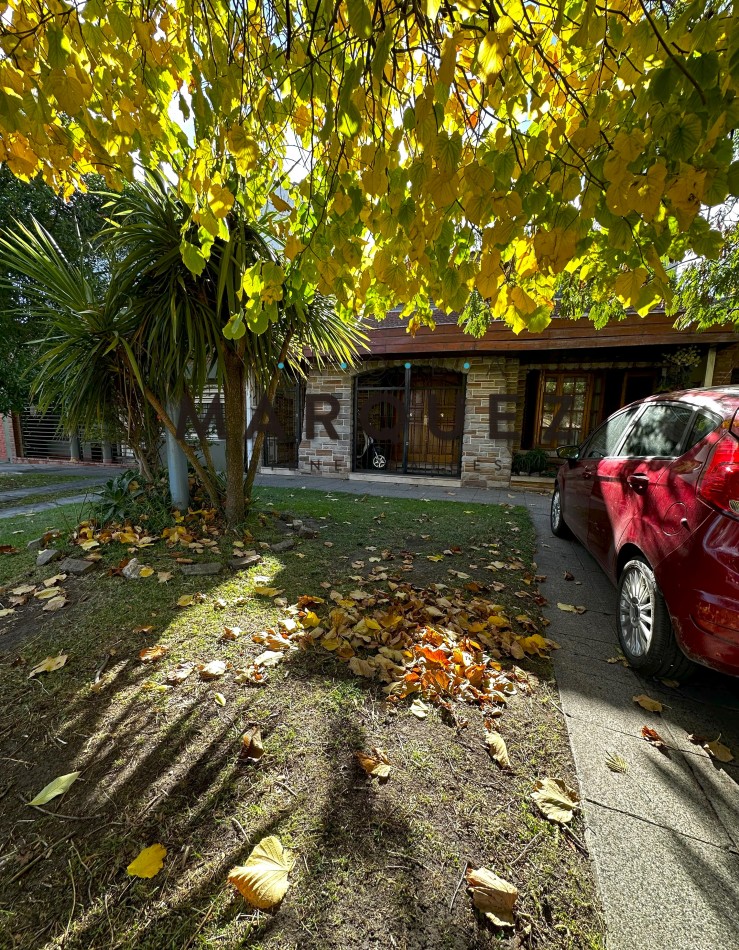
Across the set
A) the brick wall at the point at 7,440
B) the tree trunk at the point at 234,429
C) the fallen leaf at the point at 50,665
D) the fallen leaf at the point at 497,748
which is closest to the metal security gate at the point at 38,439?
the brick wall at the point at 7,440

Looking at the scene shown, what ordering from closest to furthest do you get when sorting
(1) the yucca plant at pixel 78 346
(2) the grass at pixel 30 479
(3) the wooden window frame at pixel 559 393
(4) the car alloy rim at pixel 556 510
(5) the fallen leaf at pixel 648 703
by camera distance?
1. (5) the fallen leaf at pixel 648 703
2. (1) the yucca plant at pixel 78 346
3. (4) the car alloy rim at pixel 556 510
4. (2) the grass at pixel 30 479
5. (3) the wooden window frame at pixel 559 393

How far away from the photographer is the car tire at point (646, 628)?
6.91ft

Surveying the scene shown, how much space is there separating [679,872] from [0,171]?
12.5 meters

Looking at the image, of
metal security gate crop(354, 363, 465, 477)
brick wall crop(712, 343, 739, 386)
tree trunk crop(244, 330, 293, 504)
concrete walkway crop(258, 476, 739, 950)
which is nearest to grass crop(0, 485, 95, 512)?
tree trunk crop(244, 330, 293, 504)

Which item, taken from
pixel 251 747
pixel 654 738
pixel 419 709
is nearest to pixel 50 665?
pixel 251 747

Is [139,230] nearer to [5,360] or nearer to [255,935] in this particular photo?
[255,935]

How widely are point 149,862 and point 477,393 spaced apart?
339 inches

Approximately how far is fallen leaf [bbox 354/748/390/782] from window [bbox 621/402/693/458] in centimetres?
223

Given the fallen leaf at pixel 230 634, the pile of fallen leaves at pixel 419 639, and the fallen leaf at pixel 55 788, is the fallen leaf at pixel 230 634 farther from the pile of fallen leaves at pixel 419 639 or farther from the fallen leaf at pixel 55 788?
the fallen leaf at pixel 55 788

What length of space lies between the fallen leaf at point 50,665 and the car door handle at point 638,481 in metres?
3.44

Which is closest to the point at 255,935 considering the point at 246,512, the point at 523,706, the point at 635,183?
the point at 523,706

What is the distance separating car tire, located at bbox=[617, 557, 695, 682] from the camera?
211cm

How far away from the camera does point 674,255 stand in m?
2.47

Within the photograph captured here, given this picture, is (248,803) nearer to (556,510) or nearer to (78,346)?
(78,346)
